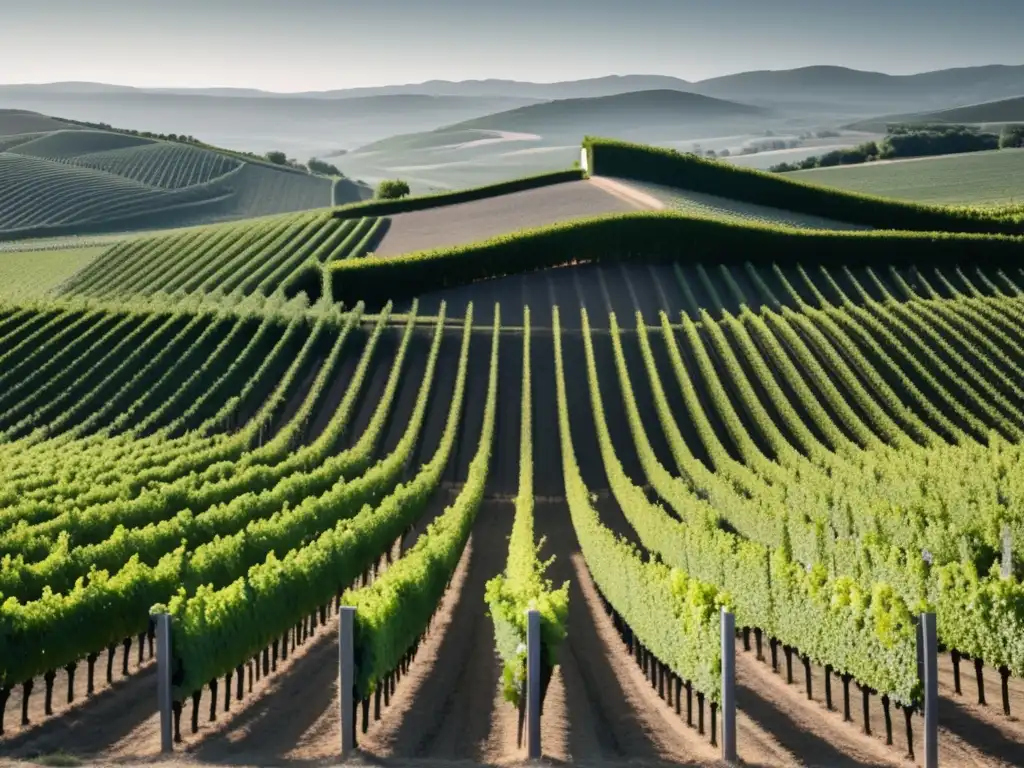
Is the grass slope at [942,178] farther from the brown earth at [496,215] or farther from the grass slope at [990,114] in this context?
the grass slope at [990,114]

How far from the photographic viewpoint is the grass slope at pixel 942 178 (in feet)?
300

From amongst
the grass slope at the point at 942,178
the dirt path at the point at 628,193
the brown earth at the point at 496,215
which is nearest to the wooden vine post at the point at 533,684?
the brown earth at the point at 496,215

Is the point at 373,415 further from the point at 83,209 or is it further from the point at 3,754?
the point at 83,209

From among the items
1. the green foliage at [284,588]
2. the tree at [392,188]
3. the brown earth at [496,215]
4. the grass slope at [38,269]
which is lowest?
the green foliage at [284,588]

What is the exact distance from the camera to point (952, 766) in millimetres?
14977

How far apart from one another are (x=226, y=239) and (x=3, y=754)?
5588 cm

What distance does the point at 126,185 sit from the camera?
141250 millimetres

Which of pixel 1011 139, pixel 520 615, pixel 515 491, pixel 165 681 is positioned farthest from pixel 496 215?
pixel 1011 139

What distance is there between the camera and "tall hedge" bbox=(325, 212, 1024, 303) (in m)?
57.7

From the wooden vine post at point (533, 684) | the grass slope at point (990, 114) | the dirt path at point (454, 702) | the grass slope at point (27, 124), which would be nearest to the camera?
the wooden vine post at point (533, 684)

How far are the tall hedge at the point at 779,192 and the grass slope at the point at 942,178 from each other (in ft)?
65.1

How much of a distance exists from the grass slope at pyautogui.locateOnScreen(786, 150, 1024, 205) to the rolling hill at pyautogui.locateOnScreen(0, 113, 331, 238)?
68.0 meters

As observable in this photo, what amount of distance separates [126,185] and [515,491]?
11579 cm

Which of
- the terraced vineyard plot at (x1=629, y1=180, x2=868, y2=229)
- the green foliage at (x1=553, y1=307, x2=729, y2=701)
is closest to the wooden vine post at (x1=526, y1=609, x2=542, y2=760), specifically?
the green foliage at (x1=553, y1=307, x2=729, y2=701)
